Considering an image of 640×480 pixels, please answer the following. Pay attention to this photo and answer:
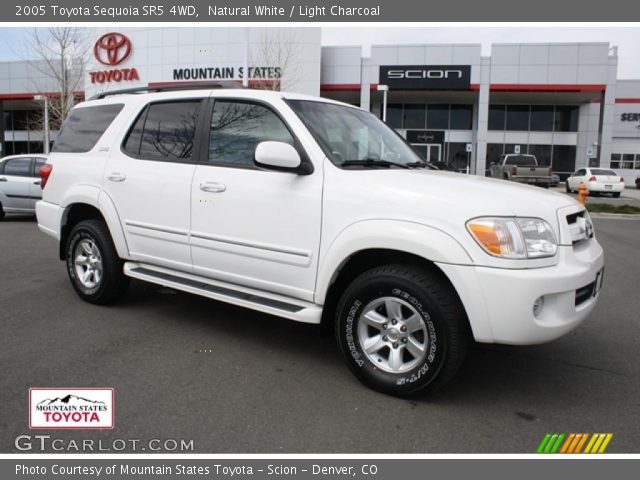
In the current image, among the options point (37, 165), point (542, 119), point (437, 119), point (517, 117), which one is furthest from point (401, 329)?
point (542, 119)

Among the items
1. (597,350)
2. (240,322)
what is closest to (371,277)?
(240,322)

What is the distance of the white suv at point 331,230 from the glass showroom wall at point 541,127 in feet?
113

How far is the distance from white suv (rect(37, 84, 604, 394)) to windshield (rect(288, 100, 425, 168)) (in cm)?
A: 2

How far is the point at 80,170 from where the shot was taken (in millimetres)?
5242

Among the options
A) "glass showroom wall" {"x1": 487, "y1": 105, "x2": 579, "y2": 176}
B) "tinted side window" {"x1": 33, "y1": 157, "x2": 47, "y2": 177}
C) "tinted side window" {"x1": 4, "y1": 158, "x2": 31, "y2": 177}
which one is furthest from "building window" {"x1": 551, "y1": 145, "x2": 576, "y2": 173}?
"tinted side window" {"x1": 4, "y1": 158, "x2": 31, "y2": 177}

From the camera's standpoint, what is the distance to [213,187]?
4.14 meters

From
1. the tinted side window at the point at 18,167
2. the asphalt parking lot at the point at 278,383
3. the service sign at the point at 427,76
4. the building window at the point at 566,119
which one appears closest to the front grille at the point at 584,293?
the asphalt parking lot at the point at 278,383

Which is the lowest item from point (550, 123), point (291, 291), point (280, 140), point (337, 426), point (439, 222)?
point (337, 426)

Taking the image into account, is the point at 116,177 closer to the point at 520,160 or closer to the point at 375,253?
the point at 375,253

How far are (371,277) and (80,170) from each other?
333 centimetres

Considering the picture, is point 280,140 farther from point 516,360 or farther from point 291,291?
point 516,360

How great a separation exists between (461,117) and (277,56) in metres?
15.6

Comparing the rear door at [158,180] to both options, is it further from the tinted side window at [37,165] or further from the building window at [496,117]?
the building window at [496,117]

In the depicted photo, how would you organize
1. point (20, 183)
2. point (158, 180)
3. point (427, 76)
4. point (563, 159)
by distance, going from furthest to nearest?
1. point (563, 159)
2. point (427, 76)
3. point (20, 183)
4. point (158, 180)
